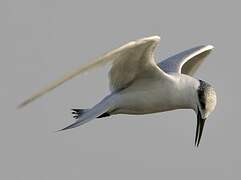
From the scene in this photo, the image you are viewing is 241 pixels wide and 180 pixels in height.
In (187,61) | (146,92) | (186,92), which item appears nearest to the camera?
(146,92)

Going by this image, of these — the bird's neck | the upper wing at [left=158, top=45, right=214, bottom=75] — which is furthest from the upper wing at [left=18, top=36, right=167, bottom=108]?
the upper wing at [left=158, top=45, right=214, bottom=75]

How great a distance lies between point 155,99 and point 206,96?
91 centimetres

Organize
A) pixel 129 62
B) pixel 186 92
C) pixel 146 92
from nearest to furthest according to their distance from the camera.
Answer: pixel 129 62
pixel 146 92
pixel 186 92

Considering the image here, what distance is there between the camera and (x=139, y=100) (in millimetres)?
17547

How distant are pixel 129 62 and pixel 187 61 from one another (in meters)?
4.34

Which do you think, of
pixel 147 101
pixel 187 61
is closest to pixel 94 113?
pixel 147 101

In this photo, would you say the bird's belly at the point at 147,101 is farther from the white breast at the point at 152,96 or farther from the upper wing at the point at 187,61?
the upper wing at the point at 187,61

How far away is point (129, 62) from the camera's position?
1680 cm

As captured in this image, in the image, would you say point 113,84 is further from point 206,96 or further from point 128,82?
point 206,96

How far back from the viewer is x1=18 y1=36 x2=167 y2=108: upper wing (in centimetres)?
→ 1502

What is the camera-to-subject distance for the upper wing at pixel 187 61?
19.6 metres

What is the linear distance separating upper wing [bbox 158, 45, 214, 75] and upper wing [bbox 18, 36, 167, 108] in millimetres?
1827

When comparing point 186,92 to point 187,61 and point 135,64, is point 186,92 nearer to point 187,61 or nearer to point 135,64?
point 135,64

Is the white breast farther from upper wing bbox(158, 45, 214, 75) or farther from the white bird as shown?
upper wing bbox(158, 45, 214, 75)
